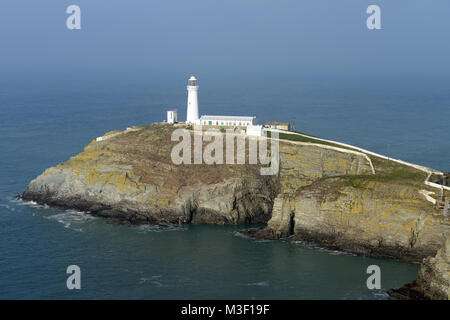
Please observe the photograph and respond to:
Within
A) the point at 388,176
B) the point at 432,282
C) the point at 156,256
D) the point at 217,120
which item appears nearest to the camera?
the point at 432,282

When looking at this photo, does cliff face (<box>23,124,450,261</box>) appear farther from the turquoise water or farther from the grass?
the turquoise water

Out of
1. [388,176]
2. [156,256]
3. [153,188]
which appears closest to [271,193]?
[388,176]

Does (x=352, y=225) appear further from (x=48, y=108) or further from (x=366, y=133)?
(x=48, y=108)

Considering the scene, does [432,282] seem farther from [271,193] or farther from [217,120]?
[217,120]

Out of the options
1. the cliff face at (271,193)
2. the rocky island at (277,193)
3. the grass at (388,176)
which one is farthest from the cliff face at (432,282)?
the grass at (388,176)

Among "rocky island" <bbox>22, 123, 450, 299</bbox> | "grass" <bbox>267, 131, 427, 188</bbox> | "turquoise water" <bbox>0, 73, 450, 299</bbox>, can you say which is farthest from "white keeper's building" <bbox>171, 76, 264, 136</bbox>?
"turquoise water" <bbox>0, 73, 450, 299</bbox>
